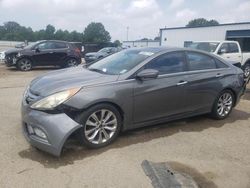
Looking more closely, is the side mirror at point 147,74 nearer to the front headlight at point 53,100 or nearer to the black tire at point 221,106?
the front headlight at point 53,100

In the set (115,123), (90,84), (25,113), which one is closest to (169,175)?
(115,123)

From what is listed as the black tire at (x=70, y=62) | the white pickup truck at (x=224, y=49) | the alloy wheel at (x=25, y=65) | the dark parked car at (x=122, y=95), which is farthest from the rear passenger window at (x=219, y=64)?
the black tire at (x=70, y=62)

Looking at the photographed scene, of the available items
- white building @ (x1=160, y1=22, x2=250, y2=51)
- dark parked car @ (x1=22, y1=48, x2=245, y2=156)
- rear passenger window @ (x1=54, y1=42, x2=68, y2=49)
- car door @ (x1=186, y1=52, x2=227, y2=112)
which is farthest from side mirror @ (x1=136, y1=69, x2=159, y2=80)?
white building @ (x1=160, y1=22, x2=250, y2=51)

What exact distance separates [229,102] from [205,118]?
612 mm

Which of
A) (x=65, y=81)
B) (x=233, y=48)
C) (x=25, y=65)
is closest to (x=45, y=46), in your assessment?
(x=25, y=65)

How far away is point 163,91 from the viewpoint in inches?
213

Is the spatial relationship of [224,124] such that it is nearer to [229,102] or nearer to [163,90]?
[229,102]

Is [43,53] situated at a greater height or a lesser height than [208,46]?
Result: lesser

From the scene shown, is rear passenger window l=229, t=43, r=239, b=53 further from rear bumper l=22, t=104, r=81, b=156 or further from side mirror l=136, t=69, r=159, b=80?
rear bumper l=22, t=104, r=81, b=156

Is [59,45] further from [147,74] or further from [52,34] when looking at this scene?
[52,34]

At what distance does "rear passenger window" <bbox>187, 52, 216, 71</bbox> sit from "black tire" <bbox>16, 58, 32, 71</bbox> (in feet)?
37.4

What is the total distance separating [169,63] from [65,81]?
1.90 m

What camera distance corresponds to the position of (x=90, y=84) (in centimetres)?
472

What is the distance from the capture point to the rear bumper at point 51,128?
4.23m
